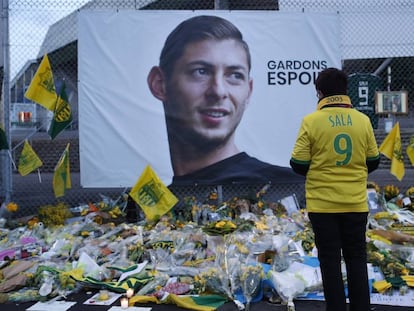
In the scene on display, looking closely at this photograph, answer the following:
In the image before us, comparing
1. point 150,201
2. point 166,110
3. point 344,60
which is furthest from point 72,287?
point 344,60

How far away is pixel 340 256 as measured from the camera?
2889 millimetres

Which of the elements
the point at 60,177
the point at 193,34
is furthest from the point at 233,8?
the point at 60,177

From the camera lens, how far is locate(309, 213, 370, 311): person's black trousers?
285cm

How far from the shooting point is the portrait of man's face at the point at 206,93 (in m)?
6.46

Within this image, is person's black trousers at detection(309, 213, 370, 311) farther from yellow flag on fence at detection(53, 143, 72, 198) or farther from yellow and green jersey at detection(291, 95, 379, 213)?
yellow flag on fence at detection(53, 143, 72, 198)

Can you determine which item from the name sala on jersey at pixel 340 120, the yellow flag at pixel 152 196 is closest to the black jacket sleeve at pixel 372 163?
the name sala on jersey at pixel 340 120

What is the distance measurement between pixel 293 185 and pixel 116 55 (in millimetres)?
3313

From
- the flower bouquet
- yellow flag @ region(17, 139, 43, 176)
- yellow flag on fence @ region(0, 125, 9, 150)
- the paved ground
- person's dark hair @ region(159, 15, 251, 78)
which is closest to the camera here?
the paved ground

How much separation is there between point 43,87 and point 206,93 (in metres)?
2.27

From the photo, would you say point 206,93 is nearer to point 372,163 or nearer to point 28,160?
point 28,160

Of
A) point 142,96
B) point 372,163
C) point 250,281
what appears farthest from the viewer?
point 142,96

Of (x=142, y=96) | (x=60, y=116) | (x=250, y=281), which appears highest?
(x=142, y=96)

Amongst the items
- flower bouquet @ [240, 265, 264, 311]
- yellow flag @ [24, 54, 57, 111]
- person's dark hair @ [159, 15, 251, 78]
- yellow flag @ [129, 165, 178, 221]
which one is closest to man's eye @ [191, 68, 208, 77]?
person's dark hair @ [159, 15, 251, 78]

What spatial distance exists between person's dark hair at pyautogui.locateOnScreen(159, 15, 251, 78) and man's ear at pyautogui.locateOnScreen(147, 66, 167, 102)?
80mm
